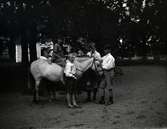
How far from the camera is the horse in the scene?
11.7 metres

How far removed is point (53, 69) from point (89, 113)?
2539mm

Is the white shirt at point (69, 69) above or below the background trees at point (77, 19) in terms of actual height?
below

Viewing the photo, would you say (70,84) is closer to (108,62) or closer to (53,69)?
(53,69)

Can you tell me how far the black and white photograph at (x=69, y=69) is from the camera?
916 centimetres

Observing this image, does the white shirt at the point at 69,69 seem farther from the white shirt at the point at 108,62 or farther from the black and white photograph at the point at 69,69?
the white shirt at the point at 108,62

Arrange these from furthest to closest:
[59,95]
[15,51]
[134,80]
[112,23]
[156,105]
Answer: [134,80], [112,23], [59,95], [15,51], [156,105]

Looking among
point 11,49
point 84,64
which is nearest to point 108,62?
point 84,64

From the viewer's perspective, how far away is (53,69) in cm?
1180

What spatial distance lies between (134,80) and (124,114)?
9.81 metres

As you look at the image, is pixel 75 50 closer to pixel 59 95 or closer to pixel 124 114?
pixel 59 95

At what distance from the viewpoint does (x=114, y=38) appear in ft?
53.1

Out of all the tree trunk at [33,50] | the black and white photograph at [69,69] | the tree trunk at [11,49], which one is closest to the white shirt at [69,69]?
the black and white photograph at [69,69]

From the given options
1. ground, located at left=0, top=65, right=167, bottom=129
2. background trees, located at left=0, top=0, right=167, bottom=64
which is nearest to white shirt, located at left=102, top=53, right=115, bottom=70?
ground, located at left=0, top=65, right=167, bottom=129

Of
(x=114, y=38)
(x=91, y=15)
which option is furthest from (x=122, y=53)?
(x=91, y=15)
